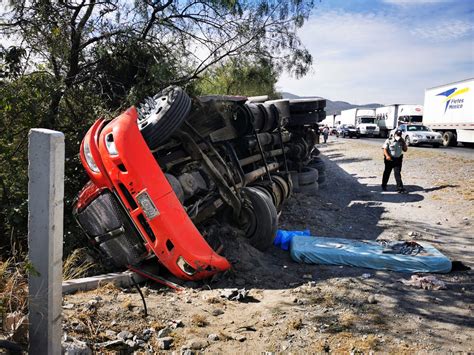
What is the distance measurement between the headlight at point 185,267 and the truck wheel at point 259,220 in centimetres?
131

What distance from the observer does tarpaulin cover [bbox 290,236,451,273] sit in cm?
439

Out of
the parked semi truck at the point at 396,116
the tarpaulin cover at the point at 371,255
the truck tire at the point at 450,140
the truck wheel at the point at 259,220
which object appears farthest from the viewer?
the parked semi truck at the point at 396,116

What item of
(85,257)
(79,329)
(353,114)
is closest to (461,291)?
(79,329)

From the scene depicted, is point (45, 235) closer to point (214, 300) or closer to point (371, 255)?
point (214, 300)

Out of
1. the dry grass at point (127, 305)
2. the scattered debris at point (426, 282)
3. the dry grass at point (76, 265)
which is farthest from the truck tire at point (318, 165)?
the dry grass at point (127, 305)

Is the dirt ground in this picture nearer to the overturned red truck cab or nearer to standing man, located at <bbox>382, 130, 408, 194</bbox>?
the overturned red truck cab

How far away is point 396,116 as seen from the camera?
34.7 m

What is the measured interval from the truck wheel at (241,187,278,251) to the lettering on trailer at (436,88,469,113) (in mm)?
21710

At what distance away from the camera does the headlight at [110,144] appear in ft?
12.0

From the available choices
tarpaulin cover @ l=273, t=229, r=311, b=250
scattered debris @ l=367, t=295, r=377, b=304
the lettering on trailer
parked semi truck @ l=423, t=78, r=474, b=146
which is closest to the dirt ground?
scattered debris @ l=367, t=295, r=377, b=304

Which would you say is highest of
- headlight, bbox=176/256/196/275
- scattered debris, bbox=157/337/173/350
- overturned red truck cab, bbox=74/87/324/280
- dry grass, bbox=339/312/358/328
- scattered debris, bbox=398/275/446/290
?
overturned red truck cab, bbox=74/87/324/280

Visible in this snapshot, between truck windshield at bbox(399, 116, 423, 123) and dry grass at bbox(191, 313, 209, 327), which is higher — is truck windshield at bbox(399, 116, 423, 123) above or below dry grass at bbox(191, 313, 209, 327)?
above

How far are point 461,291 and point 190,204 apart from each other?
2.72 metres

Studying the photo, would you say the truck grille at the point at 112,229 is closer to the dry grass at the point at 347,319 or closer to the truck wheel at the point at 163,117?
the truck wheel at the point at 163,117
